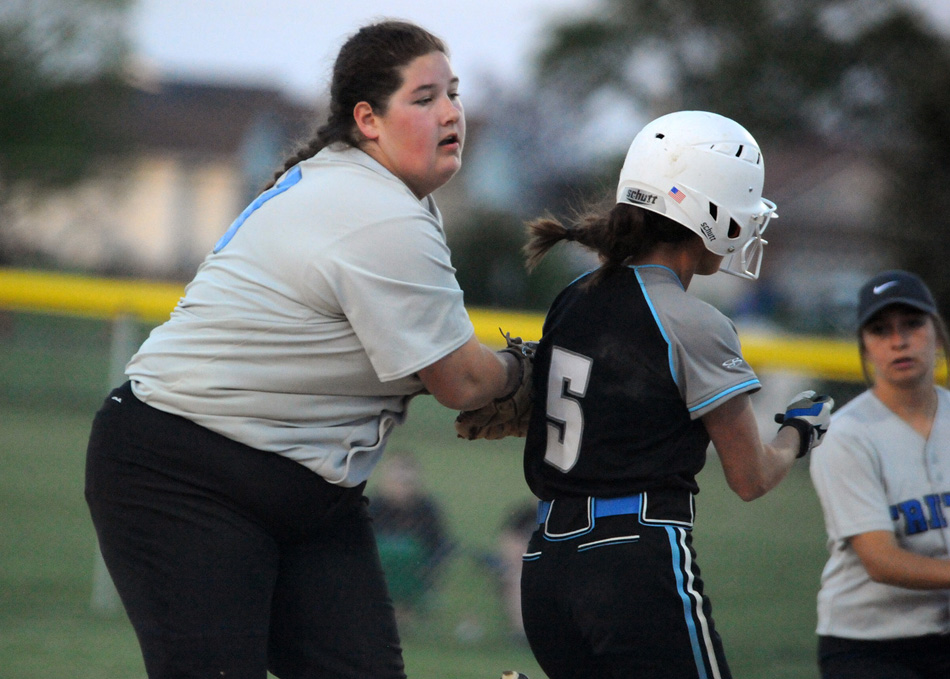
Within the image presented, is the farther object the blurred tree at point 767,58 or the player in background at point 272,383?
the blurred tree at point 767,58

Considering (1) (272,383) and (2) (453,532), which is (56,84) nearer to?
(2) (453,532)

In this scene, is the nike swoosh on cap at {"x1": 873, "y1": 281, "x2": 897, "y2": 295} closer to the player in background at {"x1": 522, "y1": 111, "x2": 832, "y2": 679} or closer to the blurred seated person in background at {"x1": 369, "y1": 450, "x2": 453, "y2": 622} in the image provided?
the player in background at {"x1": 522, "y1": 111, "x2": 832, "y2": 679}

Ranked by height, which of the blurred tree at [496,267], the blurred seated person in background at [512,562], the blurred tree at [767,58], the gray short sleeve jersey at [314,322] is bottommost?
the blurred seated person in background at [512,562]

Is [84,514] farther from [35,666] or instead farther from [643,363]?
[643,363]

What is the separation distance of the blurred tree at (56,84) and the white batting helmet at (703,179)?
33885 mm

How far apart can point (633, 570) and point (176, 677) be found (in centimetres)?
105

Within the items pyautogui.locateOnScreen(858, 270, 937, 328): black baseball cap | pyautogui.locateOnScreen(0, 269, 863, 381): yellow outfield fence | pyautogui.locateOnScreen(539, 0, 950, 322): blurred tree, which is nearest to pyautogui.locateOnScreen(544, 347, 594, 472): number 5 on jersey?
pyautogui.locateOnScreen(858, 270, 937, 328): black baseball cap

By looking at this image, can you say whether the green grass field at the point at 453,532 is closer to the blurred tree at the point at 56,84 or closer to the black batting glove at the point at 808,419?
the black batting glove at the point at 808,419

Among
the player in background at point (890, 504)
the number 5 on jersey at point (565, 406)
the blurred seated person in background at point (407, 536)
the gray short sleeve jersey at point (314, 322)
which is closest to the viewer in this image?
the gray short sleeve jersey at point (314, 322)

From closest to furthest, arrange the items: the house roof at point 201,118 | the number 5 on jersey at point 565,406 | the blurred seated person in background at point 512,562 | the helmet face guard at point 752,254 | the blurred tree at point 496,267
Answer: the number 5 on jersey at point 565,406 → the helmet face guard at point 752,254 → the blurred seated person in background at point 512,562 → the blurred tree at point 496,267 → the house roof at point 201,118

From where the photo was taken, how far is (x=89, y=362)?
780cm

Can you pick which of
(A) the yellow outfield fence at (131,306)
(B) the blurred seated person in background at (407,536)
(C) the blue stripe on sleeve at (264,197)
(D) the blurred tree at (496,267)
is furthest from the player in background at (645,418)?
(D) the blurred tree at (496,267)

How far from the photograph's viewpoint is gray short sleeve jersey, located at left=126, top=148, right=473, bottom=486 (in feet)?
8.02

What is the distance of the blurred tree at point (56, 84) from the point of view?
33031 millimetres
